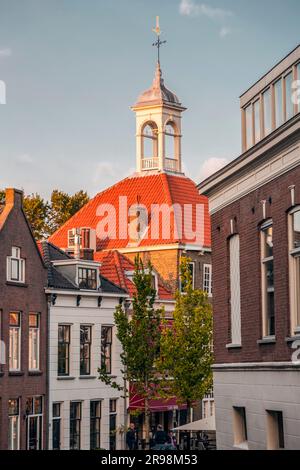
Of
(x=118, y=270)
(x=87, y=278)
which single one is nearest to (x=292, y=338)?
(x=87, y=278)

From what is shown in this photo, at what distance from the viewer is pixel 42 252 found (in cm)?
4962

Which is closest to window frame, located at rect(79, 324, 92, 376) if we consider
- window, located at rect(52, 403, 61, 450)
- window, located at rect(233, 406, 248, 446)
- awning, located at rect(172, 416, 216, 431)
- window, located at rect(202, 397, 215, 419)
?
window, located at rect(52, 403, 61, 450)

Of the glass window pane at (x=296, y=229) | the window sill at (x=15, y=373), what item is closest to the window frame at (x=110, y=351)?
the window sill at (x=15, y=373)

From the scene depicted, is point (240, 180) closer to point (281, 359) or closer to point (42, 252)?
point (281, 359)

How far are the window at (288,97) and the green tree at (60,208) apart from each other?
46435mm

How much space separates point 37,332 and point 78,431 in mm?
5103

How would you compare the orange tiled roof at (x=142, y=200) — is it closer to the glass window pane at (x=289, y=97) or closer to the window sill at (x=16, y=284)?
the window sill at (x=16, y=284)

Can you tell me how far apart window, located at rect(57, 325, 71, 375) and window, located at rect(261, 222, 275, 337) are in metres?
23.4

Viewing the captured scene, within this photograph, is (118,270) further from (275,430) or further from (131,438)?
(275,430)

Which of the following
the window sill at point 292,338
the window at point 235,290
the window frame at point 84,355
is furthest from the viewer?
the window frame at point 84,355

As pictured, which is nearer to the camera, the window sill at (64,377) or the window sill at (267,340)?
the window sill at (267,340)

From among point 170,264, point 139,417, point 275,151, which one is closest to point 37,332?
point 139,417

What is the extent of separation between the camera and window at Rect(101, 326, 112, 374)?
50.1m

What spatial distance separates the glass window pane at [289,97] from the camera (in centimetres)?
2381
